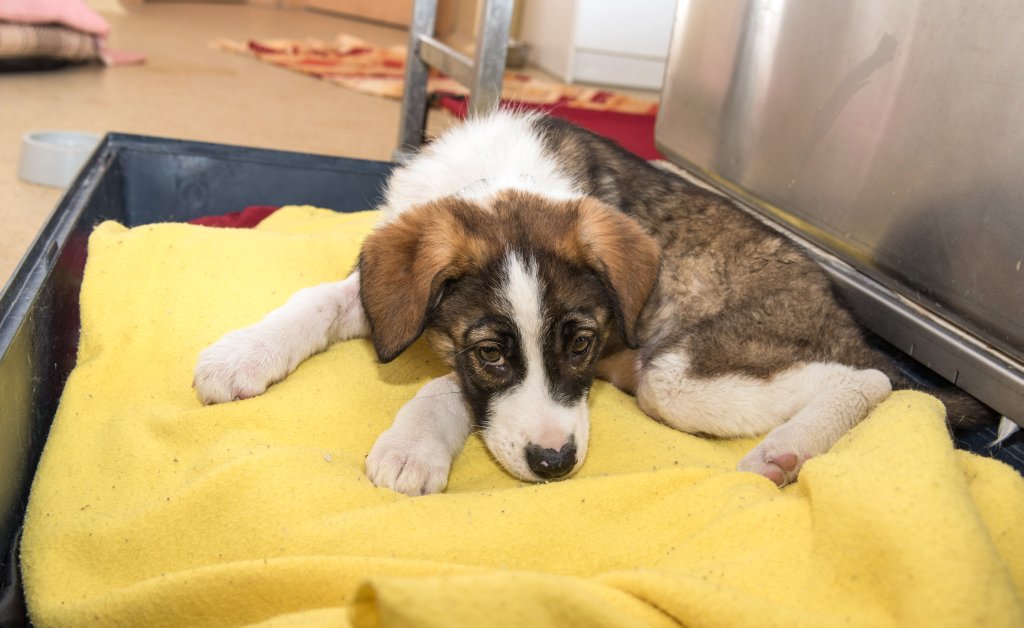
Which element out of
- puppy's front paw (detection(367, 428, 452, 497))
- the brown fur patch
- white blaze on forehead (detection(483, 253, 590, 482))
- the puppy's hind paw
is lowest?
puppy's front paw (detection(367, 428, 452, 497))

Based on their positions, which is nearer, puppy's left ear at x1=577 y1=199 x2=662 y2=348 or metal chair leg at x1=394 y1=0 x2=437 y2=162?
puppy's left ear at x1=577 y1=199 x2=662 y2=348

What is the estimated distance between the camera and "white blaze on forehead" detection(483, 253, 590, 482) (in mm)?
1902

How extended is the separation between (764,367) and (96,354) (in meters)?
1.73

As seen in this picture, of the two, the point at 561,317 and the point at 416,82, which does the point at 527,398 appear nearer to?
the point at 561,317

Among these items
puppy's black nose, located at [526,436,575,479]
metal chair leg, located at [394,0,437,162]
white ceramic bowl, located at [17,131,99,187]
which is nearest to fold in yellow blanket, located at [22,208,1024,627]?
puppy's black nose, located at [526,436,575,479]

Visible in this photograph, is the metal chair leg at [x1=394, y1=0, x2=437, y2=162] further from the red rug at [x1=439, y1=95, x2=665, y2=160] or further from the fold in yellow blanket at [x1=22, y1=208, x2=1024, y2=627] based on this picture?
the fold in yellow blanket at [x1=22, y1=208, x2=1024, y2=627]

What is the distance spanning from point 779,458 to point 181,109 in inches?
190

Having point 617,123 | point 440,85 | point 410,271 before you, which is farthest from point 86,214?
point 440,85

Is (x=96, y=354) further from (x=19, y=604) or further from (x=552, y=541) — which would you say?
(x=552, y=541)

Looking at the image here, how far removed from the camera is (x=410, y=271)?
6.48ft

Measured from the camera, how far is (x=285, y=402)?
2.14m

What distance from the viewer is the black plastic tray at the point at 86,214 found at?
1.87 meters

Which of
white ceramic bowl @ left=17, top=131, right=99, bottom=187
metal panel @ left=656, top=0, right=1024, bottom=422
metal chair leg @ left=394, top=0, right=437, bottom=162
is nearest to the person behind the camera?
metal panel @ left=656, top=0, right=1024, bottom=422

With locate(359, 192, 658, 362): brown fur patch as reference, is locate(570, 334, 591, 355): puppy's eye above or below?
below
